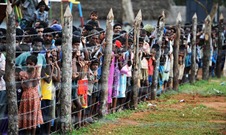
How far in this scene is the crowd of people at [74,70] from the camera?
9219 mm

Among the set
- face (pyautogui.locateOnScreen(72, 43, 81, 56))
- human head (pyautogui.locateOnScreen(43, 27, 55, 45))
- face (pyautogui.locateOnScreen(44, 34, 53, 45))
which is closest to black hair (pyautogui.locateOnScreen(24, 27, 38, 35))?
human head (pyautogui.locateOnScreen(43, 27, 55, 45))

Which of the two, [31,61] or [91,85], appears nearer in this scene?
[31,61]

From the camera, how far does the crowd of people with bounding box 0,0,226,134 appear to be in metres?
9.22

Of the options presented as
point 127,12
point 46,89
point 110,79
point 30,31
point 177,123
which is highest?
point 127,12

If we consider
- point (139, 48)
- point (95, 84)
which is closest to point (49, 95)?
point (95, 84)

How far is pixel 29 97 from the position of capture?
9180 mm

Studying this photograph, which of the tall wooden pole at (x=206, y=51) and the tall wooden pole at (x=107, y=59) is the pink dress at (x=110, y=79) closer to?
the tall wooden pole at (x=107, y=59)

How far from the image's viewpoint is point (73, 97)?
10.7 metres

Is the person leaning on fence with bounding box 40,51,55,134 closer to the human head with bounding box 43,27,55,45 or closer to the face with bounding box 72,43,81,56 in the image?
the human head with bounding box 43,27,55,45

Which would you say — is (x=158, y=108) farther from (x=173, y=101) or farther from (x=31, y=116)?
(x=31, y=116)

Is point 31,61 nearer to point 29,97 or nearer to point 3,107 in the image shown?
point 29,97

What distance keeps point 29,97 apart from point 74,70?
63.5 inches

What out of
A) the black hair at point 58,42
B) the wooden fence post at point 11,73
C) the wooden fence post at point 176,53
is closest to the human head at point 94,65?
the black hair at point 58,42

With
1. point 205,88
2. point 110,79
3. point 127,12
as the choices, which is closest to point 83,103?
point 110,79
